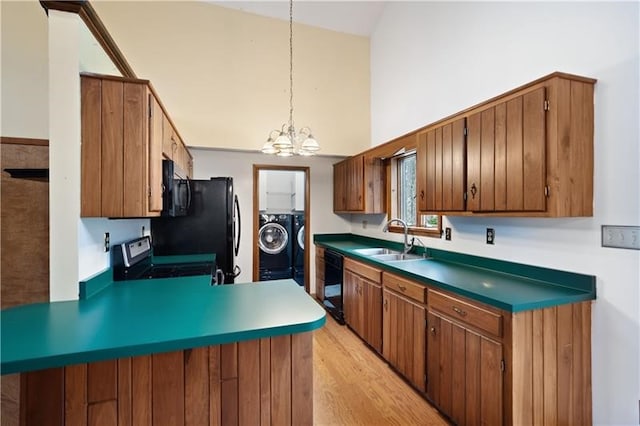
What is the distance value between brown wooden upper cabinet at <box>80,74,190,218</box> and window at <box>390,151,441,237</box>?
254cm

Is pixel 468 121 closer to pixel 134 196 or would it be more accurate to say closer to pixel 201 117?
pixel 134 196

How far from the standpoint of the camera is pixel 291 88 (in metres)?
4.04

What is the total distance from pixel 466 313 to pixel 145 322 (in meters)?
1.66

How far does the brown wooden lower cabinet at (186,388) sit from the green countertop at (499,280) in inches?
40.6

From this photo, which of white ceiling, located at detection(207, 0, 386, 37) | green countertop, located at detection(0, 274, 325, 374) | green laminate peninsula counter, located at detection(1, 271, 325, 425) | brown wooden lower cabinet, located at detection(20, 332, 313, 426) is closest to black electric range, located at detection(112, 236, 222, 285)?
green countertop, located at detection(0, 274, 325, 374)

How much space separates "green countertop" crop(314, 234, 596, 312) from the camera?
1538mm

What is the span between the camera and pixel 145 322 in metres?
1.17

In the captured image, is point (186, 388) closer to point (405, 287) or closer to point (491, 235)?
point (405, 287)

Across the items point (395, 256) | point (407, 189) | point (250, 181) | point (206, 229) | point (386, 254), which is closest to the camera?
point (206, 229)

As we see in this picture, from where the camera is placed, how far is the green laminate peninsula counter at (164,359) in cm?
100

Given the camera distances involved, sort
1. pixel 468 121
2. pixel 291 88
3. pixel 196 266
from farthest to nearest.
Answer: pixel 291 88 < pixel 196 266 < pixel 468 121

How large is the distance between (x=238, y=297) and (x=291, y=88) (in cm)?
334

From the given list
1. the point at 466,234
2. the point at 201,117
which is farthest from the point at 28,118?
the point at 466,234

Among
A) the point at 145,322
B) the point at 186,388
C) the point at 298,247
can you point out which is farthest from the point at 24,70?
the point at 298,247
